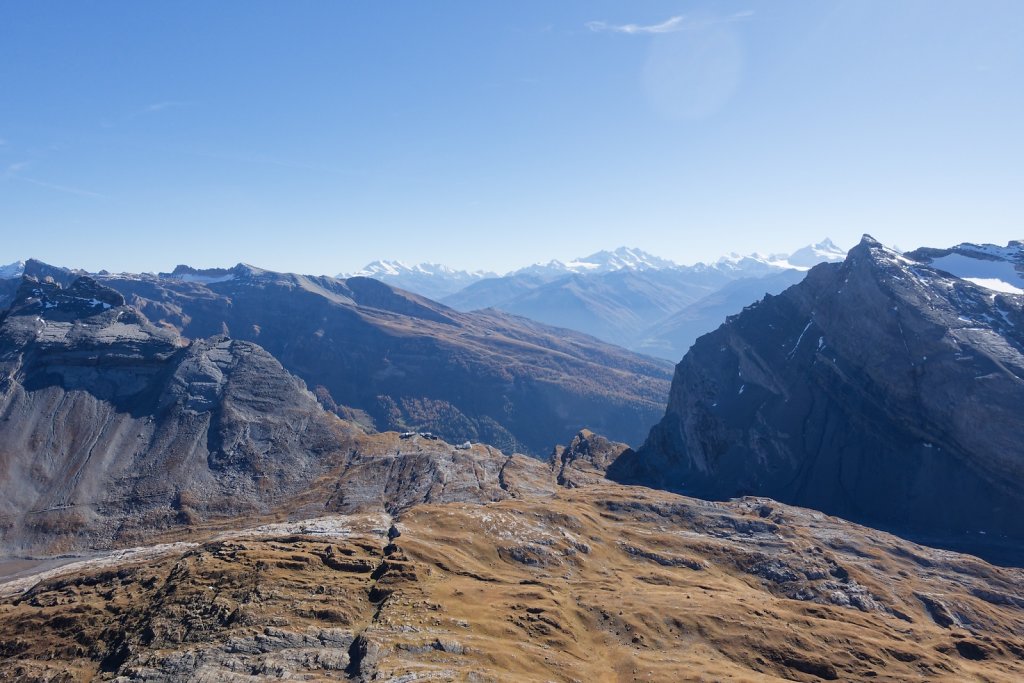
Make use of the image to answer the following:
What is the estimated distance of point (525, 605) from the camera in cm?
7712

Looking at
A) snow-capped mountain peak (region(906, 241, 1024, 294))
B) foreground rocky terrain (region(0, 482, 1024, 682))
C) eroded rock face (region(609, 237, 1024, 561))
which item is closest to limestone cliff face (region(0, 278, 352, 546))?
foreground rocky terrain (region(0, 482, 1024, 682))

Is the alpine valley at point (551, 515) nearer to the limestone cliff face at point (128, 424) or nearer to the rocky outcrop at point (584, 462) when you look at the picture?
the limestone cliff face at point (128, 424)

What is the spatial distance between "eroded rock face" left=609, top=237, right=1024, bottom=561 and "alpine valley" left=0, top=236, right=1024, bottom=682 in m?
0.65

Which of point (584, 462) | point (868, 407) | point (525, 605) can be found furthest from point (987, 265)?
point (525, 605)

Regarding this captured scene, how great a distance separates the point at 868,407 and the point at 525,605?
4690 inches

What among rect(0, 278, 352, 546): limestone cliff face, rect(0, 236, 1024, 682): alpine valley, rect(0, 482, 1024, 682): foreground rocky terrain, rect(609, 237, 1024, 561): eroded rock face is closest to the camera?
rect(0, 482, 1024, 682): foreground rocky terrain

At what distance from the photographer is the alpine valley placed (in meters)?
66.6

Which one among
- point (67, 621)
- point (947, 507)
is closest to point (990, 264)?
point (947, 507)

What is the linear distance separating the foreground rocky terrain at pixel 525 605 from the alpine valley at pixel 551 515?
44 cm

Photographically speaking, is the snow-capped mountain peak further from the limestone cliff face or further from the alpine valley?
the limestone cliff face

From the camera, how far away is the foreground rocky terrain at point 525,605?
61.4m

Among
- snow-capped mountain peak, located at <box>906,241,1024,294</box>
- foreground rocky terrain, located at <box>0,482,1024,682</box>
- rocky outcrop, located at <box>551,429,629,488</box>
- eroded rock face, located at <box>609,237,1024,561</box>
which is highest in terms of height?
snow-capped mountain peak, located at <box>906,241,1024,294</box>

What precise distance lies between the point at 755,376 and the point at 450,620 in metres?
137

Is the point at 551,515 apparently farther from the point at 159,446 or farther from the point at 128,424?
the point at 128,424
